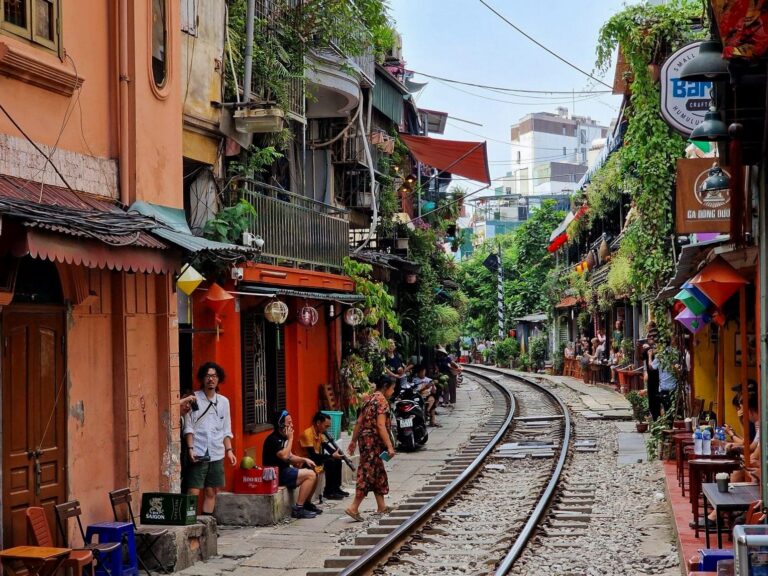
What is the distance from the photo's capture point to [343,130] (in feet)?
67.8

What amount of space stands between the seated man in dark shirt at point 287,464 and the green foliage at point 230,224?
2.48 m

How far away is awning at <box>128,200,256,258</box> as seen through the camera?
9.62 meters

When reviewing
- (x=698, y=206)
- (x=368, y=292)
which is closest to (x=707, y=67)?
(x=698, y=206)

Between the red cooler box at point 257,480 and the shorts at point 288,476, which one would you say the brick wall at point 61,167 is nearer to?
the red cooler box at point 257,480

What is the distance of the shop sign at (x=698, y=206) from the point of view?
38.3 feet

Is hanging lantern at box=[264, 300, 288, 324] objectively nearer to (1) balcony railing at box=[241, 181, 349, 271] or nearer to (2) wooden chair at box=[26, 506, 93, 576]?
(1) balcony railing at box=[241, 181, 349, 271]

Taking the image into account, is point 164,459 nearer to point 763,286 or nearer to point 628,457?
point 763,286

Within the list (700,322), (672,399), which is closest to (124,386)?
(700,322)

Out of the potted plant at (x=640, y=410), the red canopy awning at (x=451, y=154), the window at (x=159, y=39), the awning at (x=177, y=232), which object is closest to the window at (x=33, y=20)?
the awning at (x=177, y=232)

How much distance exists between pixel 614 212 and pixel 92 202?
24.9 metres

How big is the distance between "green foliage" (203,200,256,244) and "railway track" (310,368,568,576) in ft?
14.1

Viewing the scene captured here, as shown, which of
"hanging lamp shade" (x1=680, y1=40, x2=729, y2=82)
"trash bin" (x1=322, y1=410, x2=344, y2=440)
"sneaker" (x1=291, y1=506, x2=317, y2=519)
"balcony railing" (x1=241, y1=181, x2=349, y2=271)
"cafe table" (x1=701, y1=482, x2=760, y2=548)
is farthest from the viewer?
"trash bin" (x1=322, y1=410, x2=344, y2=440)

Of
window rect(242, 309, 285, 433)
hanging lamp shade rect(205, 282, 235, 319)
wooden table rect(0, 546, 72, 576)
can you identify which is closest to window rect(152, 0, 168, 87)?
hanging lamp shade rect(205, 282, 235, 319)

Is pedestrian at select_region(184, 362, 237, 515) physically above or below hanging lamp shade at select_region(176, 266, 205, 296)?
below
